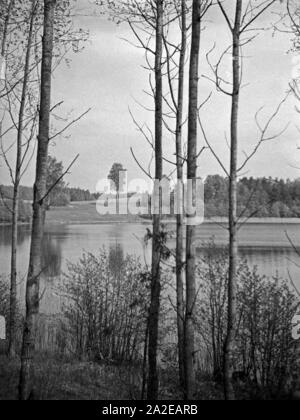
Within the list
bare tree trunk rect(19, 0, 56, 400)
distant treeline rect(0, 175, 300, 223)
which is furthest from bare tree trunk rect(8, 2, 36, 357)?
bare tree trunk rect(19, 0, 56, 400)

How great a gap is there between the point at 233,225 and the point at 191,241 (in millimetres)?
512

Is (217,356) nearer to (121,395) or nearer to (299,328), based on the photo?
(299,328)

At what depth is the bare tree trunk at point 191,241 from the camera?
3.96 m

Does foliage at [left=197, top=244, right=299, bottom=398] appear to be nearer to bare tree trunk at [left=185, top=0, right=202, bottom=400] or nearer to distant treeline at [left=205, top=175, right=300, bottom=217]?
distant treeline at [left=205, top=175, right=300, bottom=217]

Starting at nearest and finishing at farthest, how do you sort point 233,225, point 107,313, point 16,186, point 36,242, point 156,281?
1. point 36,242
2. point 233,225
3. point 156,281
4. point 16,186
5. point 107,313

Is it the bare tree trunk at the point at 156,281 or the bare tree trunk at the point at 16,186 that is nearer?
the bare tree trunk at the point at 156,281

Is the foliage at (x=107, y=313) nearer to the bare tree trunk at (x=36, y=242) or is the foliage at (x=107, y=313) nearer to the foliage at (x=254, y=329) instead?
the foliage at (x=254, y=329)

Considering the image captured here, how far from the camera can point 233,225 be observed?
13.8ft

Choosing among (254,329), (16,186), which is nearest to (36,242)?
(16,186)

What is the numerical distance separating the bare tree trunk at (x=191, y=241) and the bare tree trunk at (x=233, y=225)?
14.8 inches

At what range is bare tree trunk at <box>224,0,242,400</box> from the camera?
416 centimetres

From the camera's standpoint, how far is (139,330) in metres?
8.04
